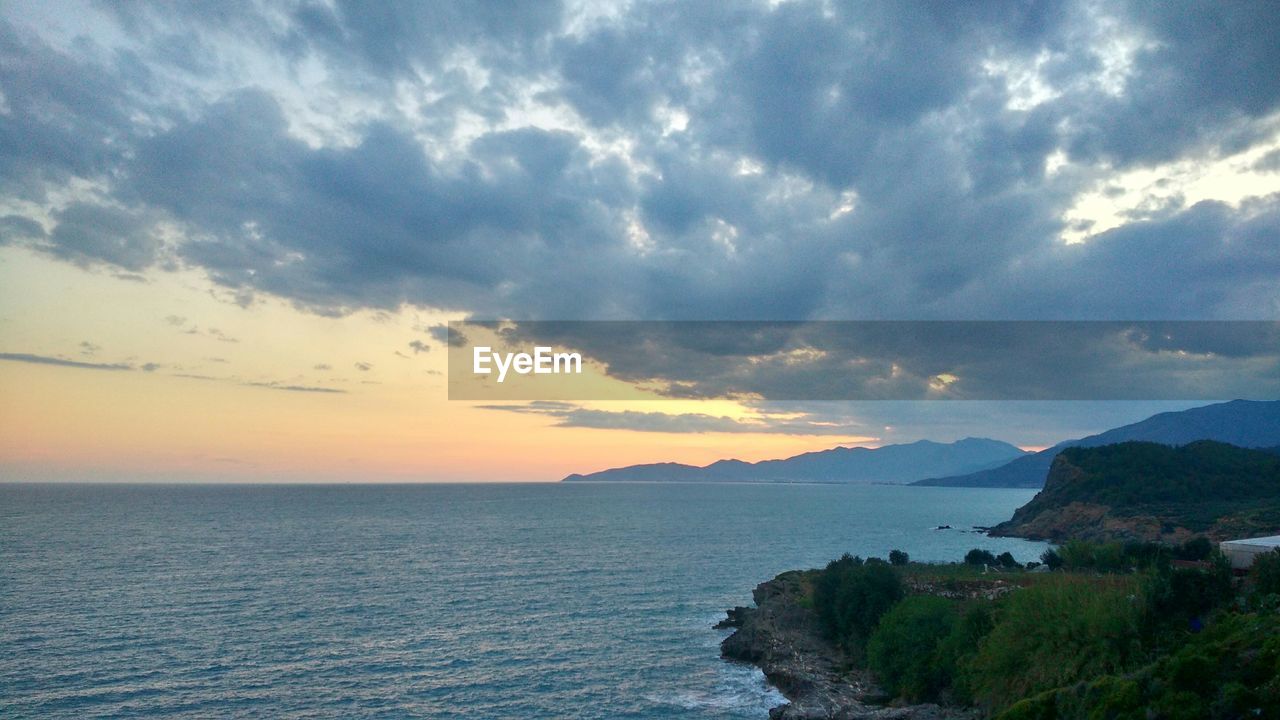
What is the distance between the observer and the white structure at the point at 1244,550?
→ 42.9m

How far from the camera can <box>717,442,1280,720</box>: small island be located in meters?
24.3

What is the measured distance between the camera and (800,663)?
169 ft

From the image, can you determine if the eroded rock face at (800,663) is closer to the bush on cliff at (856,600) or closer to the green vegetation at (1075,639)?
the bush on cliff at (856,600)

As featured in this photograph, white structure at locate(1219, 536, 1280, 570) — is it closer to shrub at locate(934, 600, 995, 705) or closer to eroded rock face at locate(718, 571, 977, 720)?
shrub at locate(934, 600, 995, 705)

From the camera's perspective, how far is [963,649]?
4156 centimetres

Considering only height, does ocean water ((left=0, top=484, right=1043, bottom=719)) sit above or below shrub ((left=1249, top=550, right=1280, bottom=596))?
below

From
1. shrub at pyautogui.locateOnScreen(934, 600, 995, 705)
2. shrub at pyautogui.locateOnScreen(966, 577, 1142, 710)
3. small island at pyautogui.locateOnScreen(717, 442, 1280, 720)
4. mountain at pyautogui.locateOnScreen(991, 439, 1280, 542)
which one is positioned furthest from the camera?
mountain at pyautogui.locateOnScreen(991, 439, 1280, 542)

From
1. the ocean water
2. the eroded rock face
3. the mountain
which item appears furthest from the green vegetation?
the mountain

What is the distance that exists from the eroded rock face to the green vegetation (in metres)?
1.76

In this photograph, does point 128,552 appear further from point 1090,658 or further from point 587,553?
point 1090,658

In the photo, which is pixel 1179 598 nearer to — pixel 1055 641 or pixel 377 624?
pixel 1055 641

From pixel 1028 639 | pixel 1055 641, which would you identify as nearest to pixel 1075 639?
pixel 1055 641

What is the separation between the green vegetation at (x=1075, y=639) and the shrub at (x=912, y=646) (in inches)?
2.9

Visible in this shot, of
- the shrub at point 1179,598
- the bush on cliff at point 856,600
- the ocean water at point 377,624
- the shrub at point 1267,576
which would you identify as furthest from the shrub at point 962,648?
the shrub at point 1267,576
